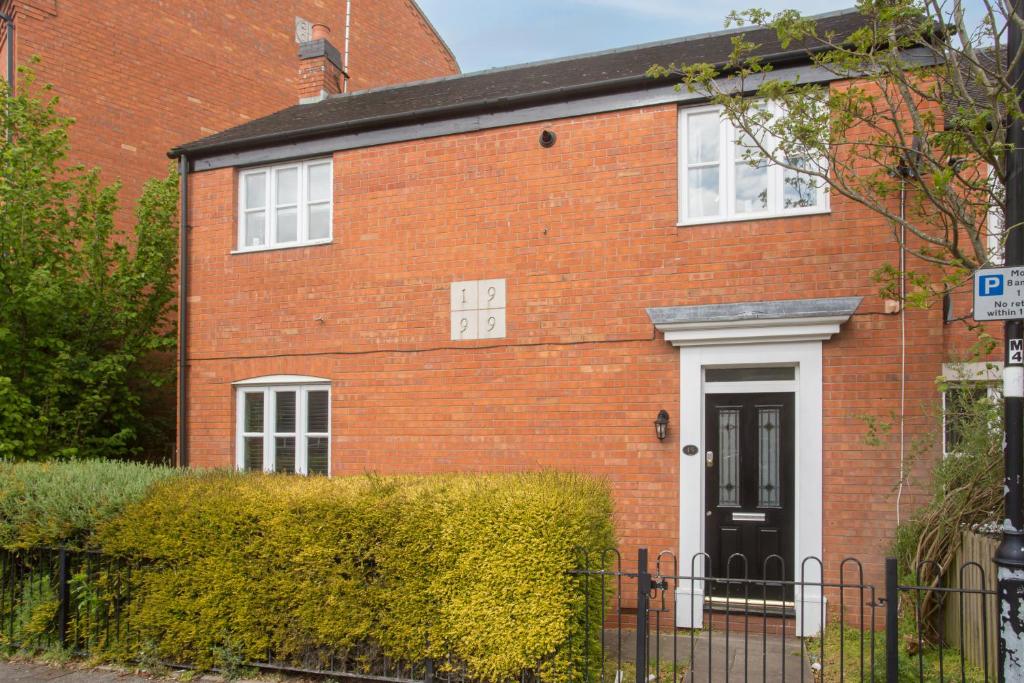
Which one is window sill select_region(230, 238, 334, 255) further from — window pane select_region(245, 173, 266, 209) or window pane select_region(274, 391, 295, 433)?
window pane select_region(274, 391, 295, 433)

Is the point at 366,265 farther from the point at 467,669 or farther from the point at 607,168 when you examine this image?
the point at 467,669

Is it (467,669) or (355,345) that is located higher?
(355,345)

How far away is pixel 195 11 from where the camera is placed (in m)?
16.2

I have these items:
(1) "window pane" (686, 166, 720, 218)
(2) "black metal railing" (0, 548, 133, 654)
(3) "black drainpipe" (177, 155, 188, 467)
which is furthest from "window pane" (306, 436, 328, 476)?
(1) "window pane" (686, 166, 720, 218)

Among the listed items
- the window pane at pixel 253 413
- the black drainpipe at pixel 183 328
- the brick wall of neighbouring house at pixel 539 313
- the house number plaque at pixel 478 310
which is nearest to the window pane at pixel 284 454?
the window pane at pixel 253 413

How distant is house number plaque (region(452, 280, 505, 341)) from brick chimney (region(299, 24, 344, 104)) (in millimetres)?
5799

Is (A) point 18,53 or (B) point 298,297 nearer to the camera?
(B) point 298,297

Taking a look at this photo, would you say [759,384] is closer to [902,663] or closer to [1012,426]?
[902,663]

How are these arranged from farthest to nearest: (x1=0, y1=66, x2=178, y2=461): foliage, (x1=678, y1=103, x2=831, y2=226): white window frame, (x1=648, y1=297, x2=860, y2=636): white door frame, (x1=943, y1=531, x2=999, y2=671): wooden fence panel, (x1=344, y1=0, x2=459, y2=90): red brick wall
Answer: (x1=344, y1=0, x2=459, y2=90): red brick wall < (x1=0, y1=66, x2=178, y2=461): foliage < (x1=678, y1=103, x2=831, y2=226): white window frame < (x1=648, y1=297, x2=860, y2=636): white door frame < (x1=943, y1=531, x2=999, y2=671): wooden fence panel

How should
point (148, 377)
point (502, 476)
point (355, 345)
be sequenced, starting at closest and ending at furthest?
point (502, 476) → point (355, 345) → point (148, 377)

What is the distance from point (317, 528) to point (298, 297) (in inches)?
193

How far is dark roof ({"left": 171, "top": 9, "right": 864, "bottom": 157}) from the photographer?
933 centimetres

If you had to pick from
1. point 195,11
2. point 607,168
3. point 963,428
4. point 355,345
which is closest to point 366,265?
point 355,345

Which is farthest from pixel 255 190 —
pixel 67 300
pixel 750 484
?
pixel 750 484
